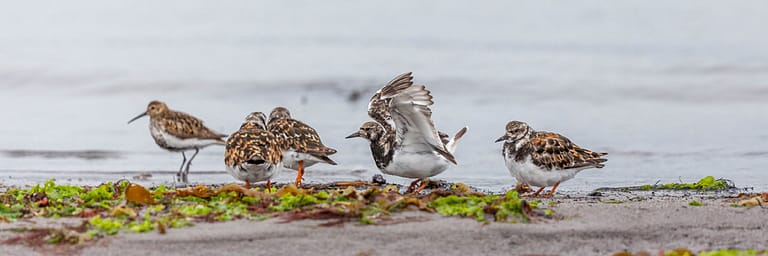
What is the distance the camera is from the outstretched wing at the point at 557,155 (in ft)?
29.5

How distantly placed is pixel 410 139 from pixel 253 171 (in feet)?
5.17

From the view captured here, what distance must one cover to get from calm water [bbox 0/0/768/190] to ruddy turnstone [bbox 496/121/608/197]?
3.31ft

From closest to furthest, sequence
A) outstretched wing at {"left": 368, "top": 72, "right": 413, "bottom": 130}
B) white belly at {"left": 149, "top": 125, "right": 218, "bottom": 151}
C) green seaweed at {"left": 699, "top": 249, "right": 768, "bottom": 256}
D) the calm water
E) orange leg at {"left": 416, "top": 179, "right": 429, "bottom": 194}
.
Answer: green seaweed at {"left": 699, "top": 249, "right": 768, "bottom": 256} < orange leg at {"left": 416, "top": 179, "right": 429, "bottom": 194} < outstretched wing at {"left": 368, "top": 72, "right": 413, "bottom": 130} < white belly at {"left": 149, "top": 125, "right": 218, "bottom": 151} < the calm water

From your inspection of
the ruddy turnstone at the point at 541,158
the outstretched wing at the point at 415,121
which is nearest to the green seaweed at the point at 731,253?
the ruddy turnstone at the point at 541,158

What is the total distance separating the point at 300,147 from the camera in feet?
31.8

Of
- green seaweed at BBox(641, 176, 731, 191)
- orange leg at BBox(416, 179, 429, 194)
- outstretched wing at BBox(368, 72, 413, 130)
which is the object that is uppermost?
outstretched wing at BBox(368, 72, 413, 130)

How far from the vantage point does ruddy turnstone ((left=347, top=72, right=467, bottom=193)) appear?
29.3ft

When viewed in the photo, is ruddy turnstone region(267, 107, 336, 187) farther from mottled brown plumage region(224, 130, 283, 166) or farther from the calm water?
the calm water

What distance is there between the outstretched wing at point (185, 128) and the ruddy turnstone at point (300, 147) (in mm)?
2436

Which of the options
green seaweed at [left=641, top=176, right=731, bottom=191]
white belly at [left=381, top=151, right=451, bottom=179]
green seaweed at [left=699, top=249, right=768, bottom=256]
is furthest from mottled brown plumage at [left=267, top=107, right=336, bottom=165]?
green seaweed at [left=699, top=249, right=768, bottom=256]

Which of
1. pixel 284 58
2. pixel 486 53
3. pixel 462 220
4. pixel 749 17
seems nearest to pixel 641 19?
pixel 749 17

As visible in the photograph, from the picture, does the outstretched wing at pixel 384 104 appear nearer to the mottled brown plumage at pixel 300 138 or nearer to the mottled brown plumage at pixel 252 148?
the mottled brown plumage at pixel 300 138

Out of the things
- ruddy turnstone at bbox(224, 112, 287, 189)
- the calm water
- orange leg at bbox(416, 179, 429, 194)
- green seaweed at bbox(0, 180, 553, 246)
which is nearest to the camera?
green seaweed at bbox(0, 180, 553, 246)

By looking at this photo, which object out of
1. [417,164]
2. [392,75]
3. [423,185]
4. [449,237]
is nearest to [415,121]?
[417,164]
